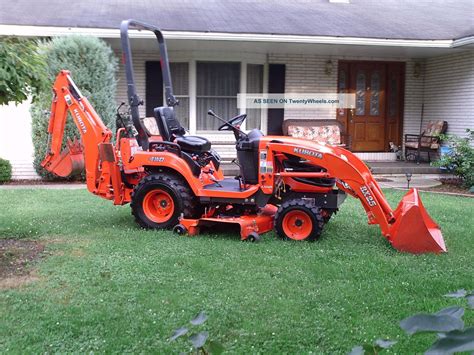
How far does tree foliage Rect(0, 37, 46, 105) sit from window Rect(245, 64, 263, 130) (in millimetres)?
8513

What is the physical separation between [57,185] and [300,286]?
7.43 meters

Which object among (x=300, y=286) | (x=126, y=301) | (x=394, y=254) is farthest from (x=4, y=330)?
(x=394, y=254)

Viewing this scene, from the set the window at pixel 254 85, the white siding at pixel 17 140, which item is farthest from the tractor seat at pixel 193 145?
the window at pixel 254 85

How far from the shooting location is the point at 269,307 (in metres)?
4.04

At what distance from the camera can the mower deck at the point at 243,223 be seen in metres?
6.03

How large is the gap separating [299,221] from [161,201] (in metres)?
1.76

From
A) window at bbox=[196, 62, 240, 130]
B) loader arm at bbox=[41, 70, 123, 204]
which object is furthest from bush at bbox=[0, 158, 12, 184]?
loader arm at bbox=[41, 70, 123, 204]

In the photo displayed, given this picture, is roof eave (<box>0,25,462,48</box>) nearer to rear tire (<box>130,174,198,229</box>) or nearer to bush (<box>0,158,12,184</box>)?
bush (<box>0,158,12,184</box>)

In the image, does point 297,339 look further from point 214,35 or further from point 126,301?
point 214,35

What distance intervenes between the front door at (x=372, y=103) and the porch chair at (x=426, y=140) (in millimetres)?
564

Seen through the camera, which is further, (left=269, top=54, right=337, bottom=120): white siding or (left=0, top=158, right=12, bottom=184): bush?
(left=269, top=54, right=337, bottom=120): white siding

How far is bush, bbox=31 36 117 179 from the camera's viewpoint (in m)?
10.6

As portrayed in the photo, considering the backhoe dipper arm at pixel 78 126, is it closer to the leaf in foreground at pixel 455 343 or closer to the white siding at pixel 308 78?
the leaf in foreground at pixel 455 343

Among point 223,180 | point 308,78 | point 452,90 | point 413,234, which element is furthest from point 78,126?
point 452,90
